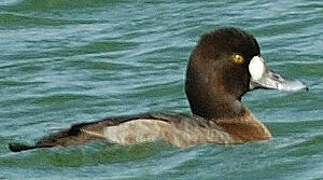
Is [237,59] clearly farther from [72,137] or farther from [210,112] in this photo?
[72,137]

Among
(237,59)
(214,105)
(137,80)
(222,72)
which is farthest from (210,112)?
(137,80)

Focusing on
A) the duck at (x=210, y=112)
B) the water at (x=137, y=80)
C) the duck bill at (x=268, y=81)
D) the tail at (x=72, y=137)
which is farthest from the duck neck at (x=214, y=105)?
the tail at (x=72, y=137)

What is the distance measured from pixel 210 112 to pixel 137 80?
231 centimetres

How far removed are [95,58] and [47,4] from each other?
2.37m

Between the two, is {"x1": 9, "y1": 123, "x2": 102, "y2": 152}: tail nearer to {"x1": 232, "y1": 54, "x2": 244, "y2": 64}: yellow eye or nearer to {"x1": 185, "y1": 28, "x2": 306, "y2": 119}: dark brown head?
{"x1": 185, "y1": 28, "x2": 306, "y2": 119}: dark brown head

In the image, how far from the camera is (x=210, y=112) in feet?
37.1

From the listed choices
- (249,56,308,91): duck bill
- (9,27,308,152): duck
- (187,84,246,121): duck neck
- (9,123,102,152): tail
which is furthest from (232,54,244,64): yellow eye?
(9,123,102,152): tail

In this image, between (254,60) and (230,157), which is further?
(254,60)

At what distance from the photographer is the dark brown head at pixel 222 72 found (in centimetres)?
1114

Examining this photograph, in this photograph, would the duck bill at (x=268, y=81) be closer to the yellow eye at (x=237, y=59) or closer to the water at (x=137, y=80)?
the yellow eye at (x=237, y=59)

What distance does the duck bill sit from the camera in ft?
37.7

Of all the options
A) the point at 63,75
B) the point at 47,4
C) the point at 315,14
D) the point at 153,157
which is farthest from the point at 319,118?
the point at 47,4

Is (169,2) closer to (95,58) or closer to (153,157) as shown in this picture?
(95,58)

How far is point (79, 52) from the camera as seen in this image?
14617 millimetres
